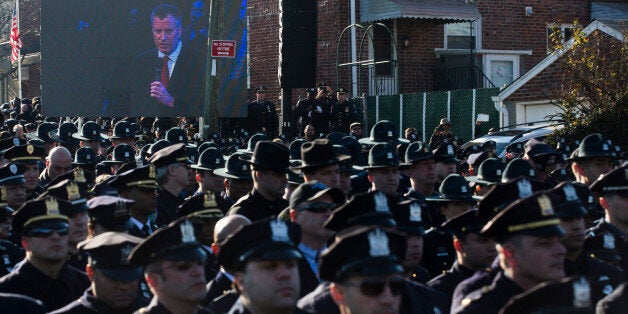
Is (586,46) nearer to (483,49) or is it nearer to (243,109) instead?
(243,109)

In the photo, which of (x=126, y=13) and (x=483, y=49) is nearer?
(x=126, y=13)

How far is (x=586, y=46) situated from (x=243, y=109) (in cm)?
924

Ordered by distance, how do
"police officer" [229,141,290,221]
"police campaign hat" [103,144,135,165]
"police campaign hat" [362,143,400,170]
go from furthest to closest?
"police campaign hat" [103,144,135,165]
"police campaign hat" [362,143,400,170]
"police officer" [229,141,290,221]

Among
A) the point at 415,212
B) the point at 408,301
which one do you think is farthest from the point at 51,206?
the point at 408,301

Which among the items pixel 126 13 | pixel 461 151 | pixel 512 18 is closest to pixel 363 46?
pixel 512 18

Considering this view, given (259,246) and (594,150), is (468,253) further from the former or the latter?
(594,150)

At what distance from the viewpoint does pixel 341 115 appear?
2403cm

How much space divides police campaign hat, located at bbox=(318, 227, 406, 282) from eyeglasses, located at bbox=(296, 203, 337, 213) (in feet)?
6.28

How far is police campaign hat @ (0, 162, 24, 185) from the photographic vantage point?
10.2m

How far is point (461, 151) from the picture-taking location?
1831 centimetres

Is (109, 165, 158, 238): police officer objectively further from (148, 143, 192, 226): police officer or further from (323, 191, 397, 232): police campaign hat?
(323, 191, 397, 232): police campaign hat

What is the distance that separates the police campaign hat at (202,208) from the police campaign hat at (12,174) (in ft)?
6.61

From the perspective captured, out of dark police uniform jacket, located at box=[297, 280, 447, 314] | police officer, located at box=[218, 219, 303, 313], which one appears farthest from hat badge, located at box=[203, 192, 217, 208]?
police officer, located at box=[218, 219, 303, 313]

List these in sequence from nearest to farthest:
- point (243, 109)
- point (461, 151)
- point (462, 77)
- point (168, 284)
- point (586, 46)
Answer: point (168, 284) → point (586, 46) → point (461, 151) → point (243, 109) → point (462, 77)
